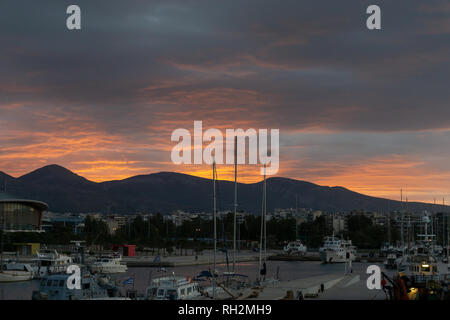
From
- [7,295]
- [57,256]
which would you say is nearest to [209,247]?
[57,256]

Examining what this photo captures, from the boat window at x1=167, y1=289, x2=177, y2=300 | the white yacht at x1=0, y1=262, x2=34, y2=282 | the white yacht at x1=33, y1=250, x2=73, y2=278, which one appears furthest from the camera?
the white yacht at x1=33, y1=250, x2=73, y2=278

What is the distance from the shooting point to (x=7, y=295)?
53.4 meters

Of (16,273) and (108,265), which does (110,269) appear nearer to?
(108,265)

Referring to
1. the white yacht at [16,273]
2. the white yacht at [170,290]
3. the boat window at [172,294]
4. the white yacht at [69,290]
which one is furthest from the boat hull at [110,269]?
the boat window at [172,294]

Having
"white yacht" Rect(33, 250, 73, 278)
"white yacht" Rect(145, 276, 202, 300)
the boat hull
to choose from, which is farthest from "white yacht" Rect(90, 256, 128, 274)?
"white yacht" Rect(145, 276, 202, 300)

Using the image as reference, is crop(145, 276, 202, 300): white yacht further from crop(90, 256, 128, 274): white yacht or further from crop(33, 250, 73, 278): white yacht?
crop(90, 256, 128, 274): white yacht

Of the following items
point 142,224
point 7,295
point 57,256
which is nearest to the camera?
point 7,295

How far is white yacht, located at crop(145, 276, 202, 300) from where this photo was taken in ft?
122

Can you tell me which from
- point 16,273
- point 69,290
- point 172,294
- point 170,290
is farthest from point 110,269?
point 172,294

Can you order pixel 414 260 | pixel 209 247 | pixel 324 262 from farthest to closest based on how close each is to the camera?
pixel 209 247, pixel 324 262, pixel 414 260

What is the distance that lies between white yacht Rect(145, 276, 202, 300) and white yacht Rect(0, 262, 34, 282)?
33176 mm

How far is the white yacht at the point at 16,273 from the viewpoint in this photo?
65.9 m
